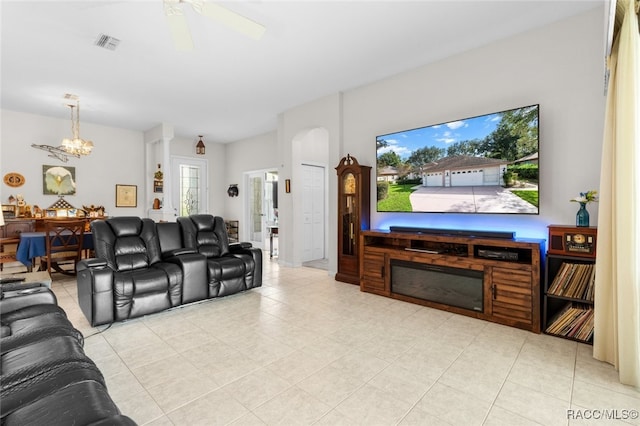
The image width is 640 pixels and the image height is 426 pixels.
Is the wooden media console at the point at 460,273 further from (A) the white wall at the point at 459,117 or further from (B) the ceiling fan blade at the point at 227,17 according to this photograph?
(B) the ceiling fan blade at the point at 227,17

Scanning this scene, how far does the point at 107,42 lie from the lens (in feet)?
11.0

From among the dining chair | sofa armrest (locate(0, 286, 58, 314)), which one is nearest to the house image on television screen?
sofa armrest (locate(0, 286, 58, 314))

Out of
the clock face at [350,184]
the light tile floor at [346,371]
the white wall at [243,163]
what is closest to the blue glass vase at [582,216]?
the light tile floor at [346,371]

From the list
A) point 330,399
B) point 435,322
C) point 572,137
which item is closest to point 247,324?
point 330,399

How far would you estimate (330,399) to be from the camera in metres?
1.88

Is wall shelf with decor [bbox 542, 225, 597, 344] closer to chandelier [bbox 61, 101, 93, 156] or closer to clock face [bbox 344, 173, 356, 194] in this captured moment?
clock face [bbox 344, 173, 356, 194]

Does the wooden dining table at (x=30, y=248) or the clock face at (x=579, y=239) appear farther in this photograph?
the wooden dining table at (x=30, y=248)

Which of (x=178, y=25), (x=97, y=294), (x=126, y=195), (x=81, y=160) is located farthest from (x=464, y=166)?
(x=81, y=160)

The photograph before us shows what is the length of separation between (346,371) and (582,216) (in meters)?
2.41

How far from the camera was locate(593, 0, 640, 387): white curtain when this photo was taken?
1.95 m

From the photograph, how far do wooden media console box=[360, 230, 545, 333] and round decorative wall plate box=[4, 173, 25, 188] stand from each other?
6505 mm

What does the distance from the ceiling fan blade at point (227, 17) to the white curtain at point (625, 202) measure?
2479mm

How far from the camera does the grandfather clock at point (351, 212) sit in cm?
445

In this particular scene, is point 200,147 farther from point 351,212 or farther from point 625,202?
point 625,202
